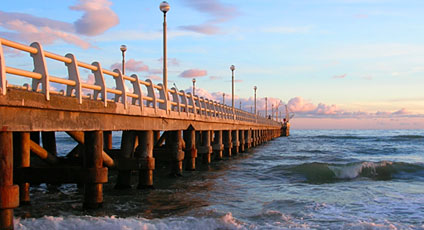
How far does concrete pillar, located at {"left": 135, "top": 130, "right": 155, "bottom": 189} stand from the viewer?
544 inches

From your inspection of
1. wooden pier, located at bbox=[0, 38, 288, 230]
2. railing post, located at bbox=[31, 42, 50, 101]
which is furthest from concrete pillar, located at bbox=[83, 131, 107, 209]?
railing post, located at bbox=[31, 42, 50, 101]

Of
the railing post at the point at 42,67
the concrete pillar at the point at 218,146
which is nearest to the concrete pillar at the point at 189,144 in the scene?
the concrete pillar at the point at 218,146

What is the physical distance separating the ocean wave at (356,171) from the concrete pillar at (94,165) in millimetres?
11922

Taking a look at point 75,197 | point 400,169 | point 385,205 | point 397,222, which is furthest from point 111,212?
point 400,169

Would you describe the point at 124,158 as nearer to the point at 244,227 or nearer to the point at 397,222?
the point at 244,227

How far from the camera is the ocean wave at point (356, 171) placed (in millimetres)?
22188

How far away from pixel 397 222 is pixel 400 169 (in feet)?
49.2

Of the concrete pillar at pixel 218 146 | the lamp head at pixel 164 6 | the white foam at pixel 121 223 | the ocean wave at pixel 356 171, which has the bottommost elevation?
the ocean wave at pixel 356 171

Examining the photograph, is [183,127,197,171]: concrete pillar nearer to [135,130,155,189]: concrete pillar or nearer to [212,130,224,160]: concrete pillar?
[135,130,155,189]: concrete pillar

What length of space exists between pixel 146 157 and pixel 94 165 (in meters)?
3.39

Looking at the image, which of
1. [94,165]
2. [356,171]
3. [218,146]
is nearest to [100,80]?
[94,165]

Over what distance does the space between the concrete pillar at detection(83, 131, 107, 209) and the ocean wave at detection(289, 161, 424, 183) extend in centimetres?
1192

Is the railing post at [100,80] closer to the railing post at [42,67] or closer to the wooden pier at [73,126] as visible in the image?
the wooden pier at [73,126]

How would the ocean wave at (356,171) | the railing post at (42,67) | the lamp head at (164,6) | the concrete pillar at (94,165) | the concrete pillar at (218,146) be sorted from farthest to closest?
the concrete pillar at (218,146) < the ocean wave at (356,171) < the lamp head at (164,6) < the concrete pillar at (94,165) < the railing post at (42,67)
